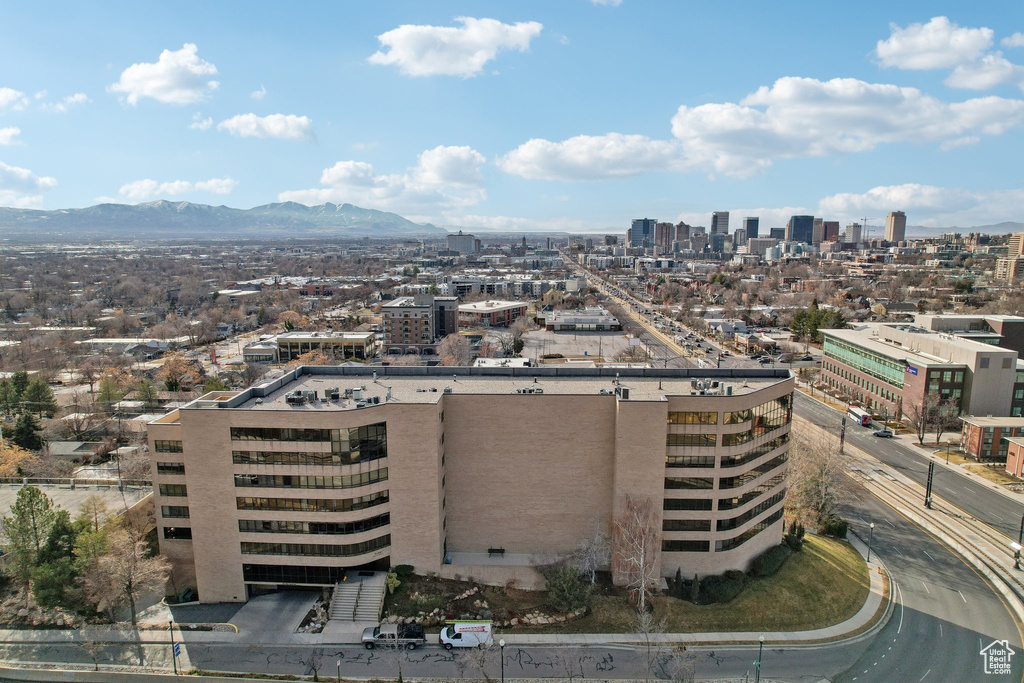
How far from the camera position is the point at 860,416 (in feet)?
235

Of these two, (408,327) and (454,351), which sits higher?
(408,327)

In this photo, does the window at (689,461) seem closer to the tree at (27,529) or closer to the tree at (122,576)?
the tree at (122,576)

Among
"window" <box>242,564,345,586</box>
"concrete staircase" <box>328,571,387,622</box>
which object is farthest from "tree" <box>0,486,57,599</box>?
"concrete staircase" <box>328,571,387,622</box>

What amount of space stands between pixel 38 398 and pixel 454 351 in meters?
54.0

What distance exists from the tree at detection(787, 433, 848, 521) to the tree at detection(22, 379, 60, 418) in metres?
77.0

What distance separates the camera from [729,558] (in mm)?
37000

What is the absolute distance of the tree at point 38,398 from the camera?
212 ft

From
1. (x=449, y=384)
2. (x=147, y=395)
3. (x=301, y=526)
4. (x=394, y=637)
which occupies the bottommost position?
(x=394, y=637)

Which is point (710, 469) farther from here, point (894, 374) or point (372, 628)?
point (894, 374)

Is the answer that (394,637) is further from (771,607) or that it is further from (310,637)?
(771,607)

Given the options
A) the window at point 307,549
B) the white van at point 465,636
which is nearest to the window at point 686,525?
the white van at point 465,636

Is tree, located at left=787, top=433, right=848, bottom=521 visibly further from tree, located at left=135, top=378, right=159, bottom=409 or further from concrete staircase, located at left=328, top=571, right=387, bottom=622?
tree, located at left=135, top=378, right=159, bottom=409

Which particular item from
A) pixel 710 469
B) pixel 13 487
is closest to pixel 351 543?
→ pixel 710 469

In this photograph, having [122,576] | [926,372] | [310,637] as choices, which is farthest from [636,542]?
[926,372]
